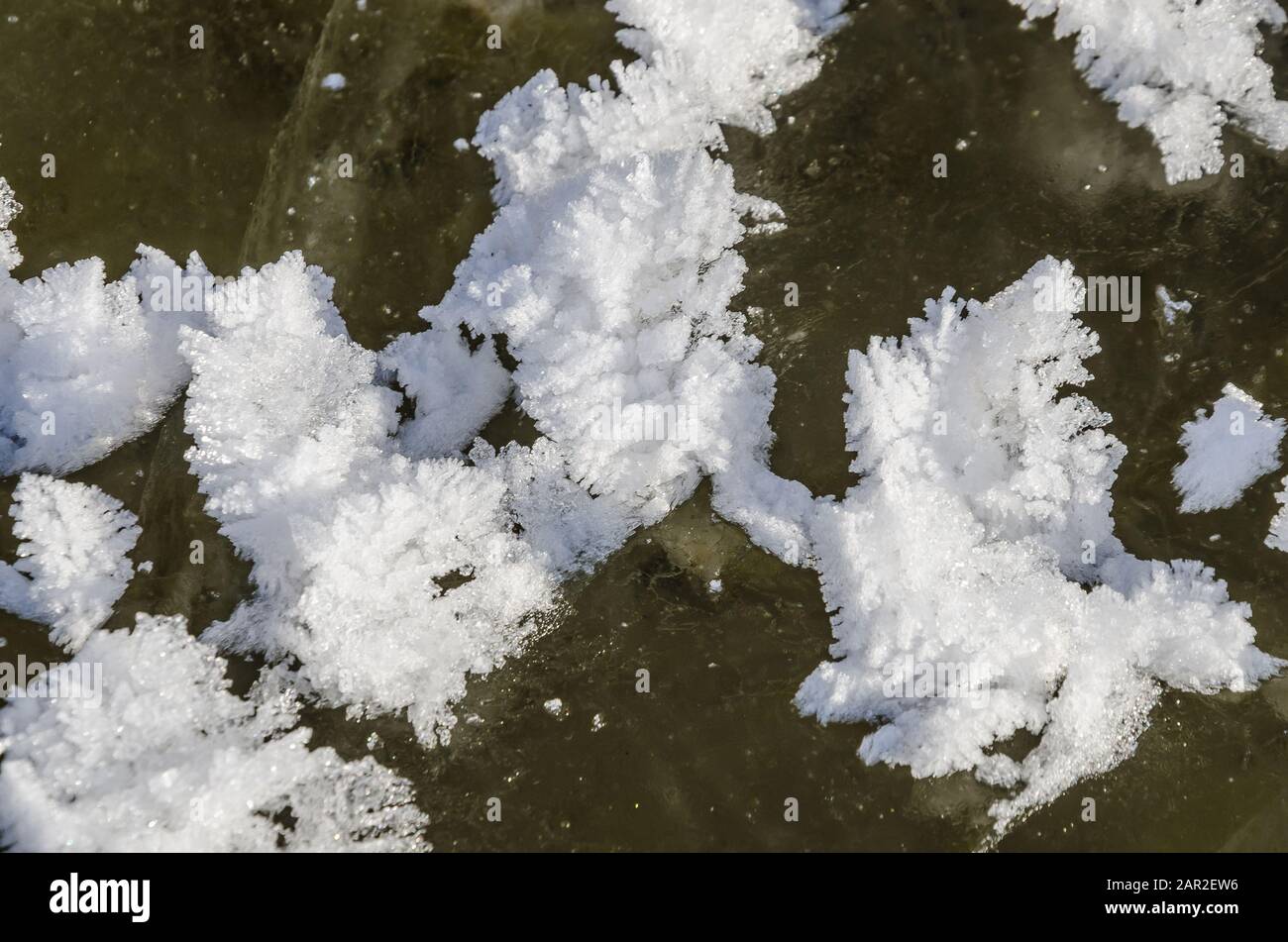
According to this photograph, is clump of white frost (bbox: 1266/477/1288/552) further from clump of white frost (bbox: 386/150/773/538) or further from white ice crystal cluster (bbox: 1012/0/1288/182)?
clump of white frost (bbox: 386/150/773/538)

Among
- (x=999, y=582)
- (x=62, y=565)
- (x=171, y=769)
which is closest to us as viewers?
(x=171, y=769)

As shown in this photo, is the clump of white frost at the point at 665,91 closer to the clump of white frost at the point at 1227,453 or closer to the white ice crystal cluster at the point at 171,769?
the clump of white frost at the point at 1227,453

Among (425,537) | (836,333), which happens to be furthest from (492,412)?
(836,333)

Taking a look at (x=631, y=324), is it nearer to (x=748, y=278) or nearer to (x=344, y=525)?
(x=748, y=278)

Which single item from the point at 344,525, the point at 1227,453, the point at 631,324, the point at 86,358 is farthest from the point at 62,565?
the point at 1227,453

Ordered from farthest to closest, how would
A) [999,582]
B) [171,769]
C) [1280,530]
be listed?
[1280,530], [999,582], [171,769]
